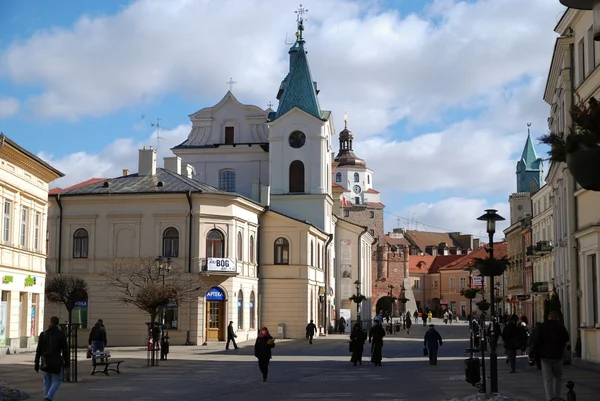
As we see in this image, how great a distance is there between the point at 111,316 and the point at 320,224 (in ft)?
65.9

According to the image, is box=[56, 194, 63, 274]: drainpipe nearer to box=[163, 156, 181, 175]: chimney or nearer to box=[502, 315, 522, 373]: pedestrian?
box=[163, 156, 181, 175]: chimney

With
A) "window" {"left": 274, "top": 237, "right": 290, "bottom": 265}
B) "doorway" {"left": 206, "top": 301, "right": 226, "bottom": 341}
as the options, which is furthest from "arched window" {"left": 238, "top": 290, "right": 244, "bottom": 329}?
"window" {"left": 274, "top": 237, "right": 290, "bottom": 265}

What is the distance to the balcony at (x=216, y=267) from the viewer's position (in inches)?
1778

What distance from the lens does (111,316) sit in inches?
1793

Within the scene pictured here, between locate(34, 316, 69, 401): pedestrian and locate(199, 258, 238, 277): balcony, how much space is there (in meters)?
28.5

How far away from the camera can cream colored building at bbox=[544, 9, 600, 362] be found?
25.4 meters

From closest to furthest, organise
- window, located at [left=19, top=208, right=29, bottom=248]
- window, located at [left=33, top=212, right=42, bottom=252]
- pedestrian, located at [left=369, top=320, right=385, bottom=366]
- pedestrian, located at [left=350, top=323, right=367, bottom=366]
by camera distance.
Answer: pedestrian, located at [left=350, top=323, right=367, bottom=366] → pedestrian, located at [left=369, top=320, right=385, bottom=366] → window, located at [left=19, top=208, right=29, bottom=248] → window, located at [left=33, top=212, right=42, bottom=252]

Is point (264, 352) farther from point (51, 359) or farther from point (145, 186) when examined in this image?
point (145, 186)

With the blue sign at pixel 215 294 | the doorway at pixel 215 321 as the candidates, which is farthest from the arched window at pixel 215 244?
the doorway at pixel 215 321

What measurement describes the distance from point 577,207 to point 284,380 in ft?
37.2

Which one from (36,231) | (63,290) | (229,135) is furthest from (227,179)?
(63,290)

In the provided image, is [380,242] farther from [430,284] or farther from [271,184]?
[271,184]

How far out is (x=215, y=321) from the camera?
46594 millimetres

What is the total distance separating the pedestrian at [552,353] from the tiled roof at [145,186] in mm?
31296
